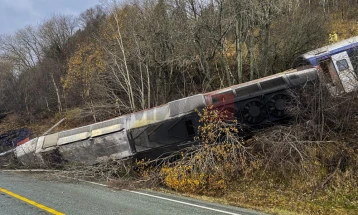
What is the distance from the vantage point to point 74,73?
31.5 m

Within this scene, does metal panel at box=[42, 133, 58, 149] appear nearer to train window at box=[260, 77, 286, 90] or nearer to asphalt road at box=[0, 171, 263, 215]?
asphalt road at box=[0, 171, 263, 215]

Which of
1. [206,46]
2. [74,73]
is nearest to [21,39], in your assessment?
[74,73]

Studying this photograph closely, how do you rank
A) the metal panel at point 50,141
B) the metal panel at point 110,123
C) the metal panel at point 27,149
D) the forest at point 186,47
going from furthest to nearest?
1. the forest at point 186,47
2. the metal panel at point 27,149
3. the metal panel at point 50,141
4. the metal panel at point 110,123

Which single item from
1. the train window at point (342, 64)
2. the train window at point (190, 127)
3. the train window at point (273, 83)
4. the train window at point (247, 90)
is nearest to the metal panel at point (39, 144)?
the train window at point (190, 127)

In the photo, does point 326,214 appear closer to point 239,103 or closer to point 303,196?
point 303,196

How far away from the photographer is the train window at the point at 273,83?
12538 millimetres

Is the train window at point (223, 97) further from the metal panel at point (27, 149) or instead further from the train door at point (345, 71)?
the metal panel at point (27, 149)

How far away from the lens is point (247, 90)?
12.7 meters

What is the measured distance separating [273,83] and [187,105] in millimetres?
3459

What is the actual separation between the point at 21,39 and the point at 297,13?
4740 cm

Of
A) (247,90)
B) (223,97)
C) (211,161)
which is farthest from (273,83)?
(211,161)

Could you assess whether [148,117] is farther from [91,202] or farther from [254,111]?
[91,202]

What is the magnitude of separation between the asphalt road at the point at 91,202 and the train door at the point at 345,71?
5.60m

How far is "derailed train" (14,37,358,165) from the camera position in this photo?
12375 millimetres
